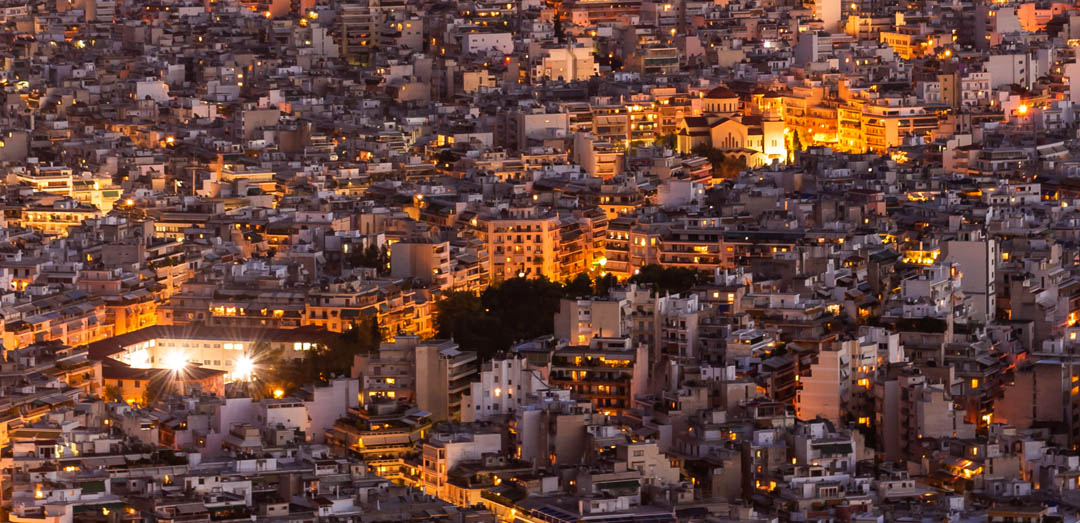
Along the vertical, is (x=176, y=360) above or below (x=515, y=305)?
below

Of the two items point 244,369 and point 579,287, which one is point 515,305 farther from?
point 244,369

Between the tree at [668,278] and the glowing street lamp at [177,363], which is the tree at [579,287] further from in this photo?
the glowing street lamp at [177,363]

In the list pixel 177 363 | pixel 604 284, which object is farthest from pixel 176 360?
pixel 604 284

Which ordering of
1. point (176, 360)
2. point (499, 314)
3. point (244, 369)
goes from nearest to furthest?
point (244, 369), point (176, 360), point (499, 314)

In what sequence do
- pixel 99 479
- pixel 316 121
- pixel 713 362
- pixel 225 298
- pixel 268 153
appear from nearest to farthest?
pixel 99 479 < pixel 713 362 < pixel 225 298 < pixel 268 153 < pixel 316 121

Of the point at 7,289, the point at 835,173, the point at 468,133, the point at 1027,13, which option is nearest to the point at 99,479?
the point at 7,289

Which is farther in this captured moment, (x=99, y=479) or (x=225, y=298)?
(x=225, y=298)

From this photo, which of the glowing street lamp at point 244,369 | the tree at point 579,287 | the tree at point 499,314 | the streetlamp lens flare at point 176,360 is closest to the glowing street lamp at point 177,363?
the streetlamp lens flare at point 176,360

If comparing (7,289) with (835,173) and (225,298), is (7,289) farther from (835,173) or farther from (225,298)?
(835,173)
